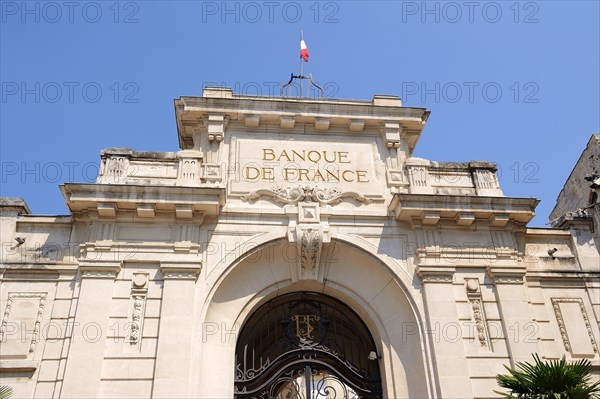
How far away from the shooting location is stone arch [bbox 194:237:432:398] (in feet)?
39.7

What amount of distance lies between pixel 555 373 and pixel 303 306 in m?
6.12

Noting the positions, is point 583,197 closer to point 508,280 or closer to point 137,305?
point 508,280

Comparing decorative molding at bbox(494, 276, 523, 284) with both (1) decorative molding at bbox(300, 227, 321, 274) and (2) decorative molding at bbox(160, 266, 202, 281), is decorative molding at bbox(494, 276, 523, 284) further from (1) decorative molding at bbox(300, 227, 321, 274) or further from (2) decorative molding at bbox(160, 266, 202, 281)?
(2) decorative molding at bbox(160, 266, 202, 281)

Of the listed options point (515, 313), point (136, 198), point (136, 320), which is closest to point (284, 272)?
point (136, 320)

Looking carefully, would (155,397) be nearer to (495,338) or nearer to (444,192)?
(495,338)

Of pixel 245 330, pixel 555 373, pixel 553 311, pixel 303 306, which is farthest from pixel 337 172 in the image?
pixel 555 373

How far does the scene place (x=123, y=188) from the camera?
41.4 feet

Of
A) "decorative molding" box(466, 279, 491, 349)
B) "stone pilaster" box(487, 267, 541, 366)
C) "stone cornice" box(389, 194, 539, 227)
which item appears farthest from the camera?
"stone cornice" box(389, 194, 539, 227)

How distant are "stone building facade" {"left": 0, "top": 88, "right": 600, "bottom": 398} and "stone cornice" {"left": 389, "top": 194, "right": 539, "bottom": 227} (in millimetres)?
39

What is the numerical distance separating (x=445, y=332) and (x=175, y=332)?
567 centimetres

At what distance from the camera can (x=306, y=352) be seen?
42.7 ft

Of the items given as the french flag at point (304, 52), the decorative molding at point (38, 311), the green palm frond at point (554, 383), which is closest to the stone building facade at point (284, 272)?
the decorative molding at point (38, 311)

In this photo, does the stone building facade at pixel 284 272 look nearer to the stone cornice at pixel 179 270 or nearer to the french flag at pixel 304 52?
the stone cornice at pixel 179 270

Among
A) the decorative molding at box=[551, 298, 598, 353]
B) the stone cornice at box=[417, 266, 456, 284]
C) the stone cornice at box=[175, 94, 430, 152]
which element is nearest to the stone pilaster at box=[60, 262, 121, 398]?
the stone cornice at box=[175, 94, 430, 152]
